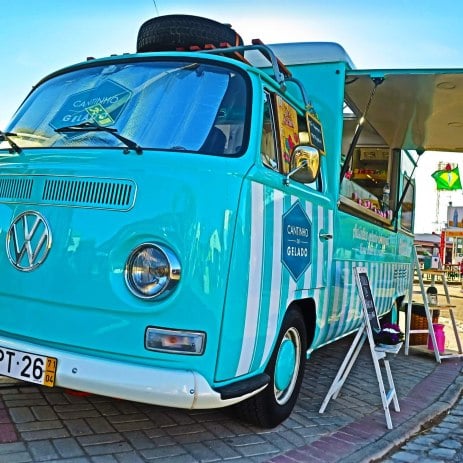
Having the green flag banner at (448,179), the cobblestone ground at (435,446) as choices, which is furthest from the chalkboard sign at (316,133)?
the green flag banner at (448,179)

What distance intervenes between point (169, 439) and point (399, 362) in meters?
4.14

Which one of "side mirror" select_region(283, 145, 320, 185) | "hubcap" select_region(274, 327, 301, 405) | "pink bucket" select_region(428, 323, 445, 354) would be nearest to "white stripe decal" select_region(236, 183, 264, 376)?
"side mirror" select_region(283, 145, 320, 185)

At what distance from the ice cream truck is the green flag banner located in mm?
9041

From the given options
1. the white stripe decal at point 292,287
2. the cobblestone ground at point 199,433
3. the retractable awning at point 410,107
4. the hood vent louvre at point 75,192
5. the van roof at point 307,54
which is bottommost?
the cobblestone ground at point 199,433

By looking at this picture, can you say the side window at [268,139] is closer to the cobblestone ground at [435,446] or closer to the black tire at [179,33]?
the black tire at [179,33]

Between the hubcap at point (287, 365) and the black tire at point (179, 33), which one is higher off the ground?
the black tire at point (179, 33)

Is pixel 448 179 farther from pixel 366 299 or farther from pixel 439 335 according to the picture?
pixel 366 299

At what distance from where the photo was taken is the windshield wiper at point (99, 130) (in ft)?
10.1

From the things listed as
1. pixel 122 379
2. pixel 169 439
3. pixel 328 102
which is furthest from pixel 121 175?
pixel 328 102

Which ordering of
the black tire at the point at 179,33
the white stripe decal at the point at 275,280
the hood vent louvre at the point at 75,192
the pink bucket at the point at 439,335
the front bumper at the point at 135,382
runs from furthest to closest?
1. the pink bucket at the point at 439,335
2. the black tire at the point at 179,33
3. the white stripe decal at the point at 275,280
4. the hood vent louvre at the point at 75,192
5. the front bumper at the point at 135,382

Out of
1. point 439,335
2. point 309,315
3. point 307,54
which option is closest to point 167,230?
point 309,315

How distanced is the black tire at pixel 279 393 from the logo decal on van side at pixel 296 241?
1.07 feet

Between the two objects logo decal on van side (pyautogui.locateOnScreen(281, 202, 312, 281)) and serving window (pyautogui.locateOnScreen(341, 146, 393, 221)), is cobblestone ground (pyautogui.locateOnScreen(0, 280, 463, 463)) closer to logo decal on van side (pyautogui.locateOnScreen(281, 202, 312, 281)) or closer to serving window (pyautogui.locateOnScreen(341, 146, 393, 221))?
logo decal on van side (pyautogui.locateOnScreen(281, 202, 312, 281))

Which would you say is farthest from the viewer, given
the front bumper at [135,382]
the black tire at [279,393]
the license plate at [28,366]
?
the black tire at [279,393]
